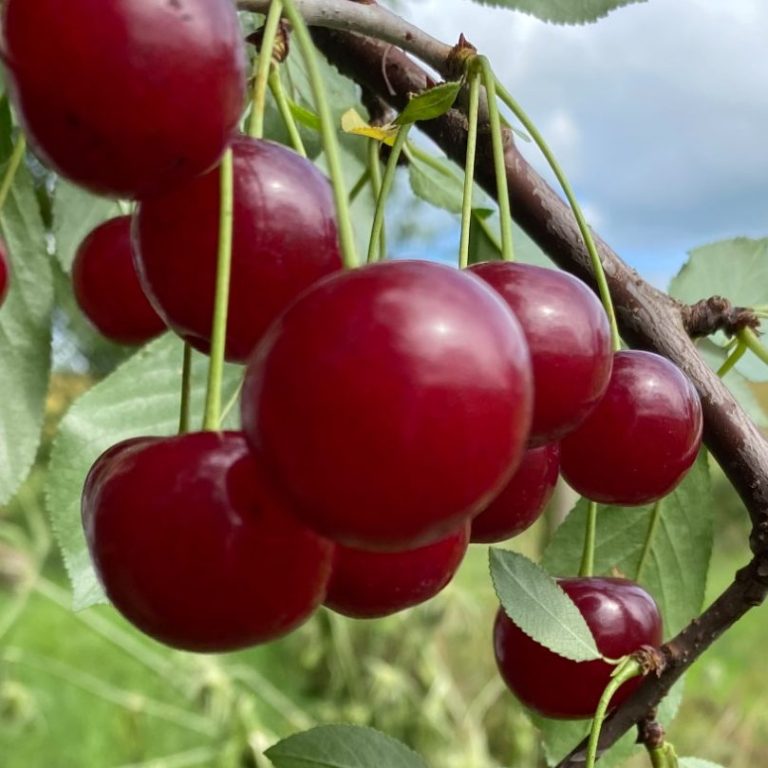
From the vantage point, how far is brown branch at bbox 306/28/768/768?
566mm

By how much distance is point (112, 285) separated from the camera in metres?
0.72

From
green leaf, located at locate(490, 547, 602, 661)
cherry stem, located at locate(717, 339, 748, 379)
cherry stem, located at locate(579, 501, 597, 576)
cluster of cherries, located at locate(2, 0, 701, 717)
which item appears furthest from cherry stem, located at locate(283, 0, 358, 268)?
cherry stem, located at locate(717, 339, 748, 379)

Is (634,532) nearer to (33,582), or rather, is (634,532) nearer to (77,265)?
(77,265)

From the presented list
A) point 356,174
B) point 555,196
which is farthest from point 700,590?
point 356,174

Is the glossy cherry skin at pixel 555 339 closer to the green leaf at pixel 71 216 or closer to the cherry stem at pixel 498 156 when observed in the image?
the cherry stem at pixel 498 156

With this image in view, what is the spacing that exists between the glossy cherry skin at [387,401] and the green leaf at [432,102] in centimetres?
19

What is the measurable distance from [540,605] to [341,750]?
121 millimetres

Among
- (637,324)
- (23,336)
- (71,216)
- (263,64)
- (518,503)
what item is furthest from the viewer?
(71,216)

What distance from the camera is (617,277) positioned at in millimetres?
639

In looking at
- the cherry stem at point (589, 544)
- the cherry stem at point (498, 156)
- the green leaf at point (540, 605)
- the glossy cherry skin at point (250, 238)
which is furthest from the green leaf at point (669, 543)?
the glossy cherry skin at point (250, 238)

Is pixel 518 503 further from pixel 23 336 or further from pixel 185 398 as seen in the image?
pixel 23 336

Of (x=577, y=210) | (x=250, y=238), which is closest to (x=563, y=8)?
(x=577, y=210)

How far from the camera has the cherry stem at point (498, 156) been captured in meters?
0.48

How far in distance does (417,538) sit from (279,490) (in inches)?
1.9
